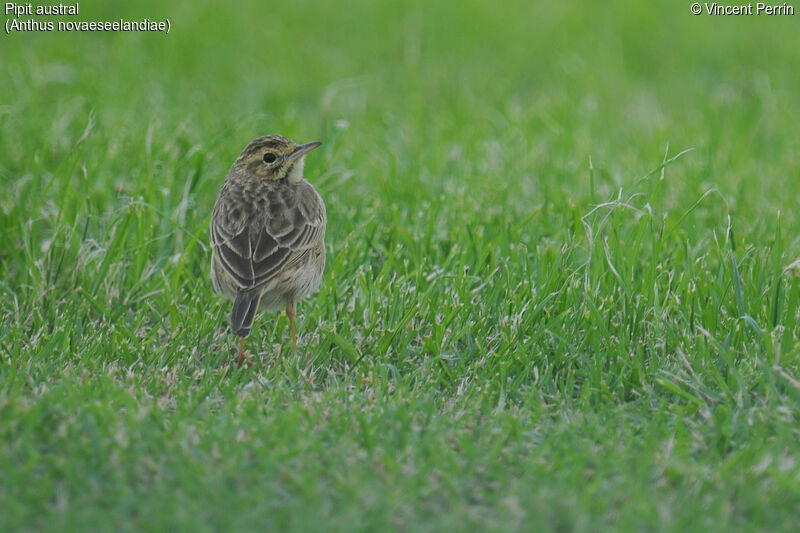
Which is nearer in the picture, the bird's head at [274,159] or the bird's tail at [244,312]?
the bird's tail at [244,312]

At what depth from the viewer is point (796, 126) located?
950 cm

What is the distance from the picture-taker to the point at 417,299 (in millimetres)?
5980

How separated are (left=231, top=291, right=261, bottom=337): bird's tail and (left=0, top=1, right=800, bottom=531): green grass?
237 mm

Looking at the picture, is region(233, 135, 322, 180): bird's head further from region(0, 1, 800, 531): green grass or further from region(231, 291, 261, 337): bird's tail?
Result: region(231, 291, 261, 337): bird's tail

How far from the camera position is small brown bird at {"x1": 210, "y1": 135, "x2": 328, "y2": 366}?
18.5 feet

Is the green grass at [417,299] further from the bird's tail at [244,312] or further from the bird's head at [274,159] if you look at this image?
the bird's head at [274,159]

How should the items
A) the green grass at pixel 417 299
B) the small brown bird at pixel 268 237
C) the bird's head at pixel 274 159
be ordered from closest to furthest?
the green grass at pixel 417 299, the small brown bird at pixel 268 237, the bird's head at pixel 274 159

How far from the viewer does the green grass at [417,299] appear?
4.11 m

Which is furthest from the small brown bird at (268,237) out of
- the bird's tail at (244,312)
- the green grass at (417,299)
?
the green grass at (417,299)

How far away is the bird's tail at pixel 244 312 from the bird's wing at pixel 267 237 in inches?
2.1

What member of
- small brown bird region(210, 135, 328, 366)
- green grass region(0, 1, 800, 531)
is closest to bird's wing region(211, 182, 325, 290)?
small brown bird region(210, 135, 328, 366)

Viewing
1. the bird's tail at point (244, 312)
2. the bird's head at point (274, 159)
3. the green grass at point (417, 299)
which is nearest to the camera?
the green grass at point (417, 299)

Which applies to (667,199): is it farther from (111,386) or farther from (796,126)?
(111,386)

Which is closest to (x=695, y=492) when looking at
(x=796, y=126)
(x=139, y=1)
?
(x=796, y=126)
